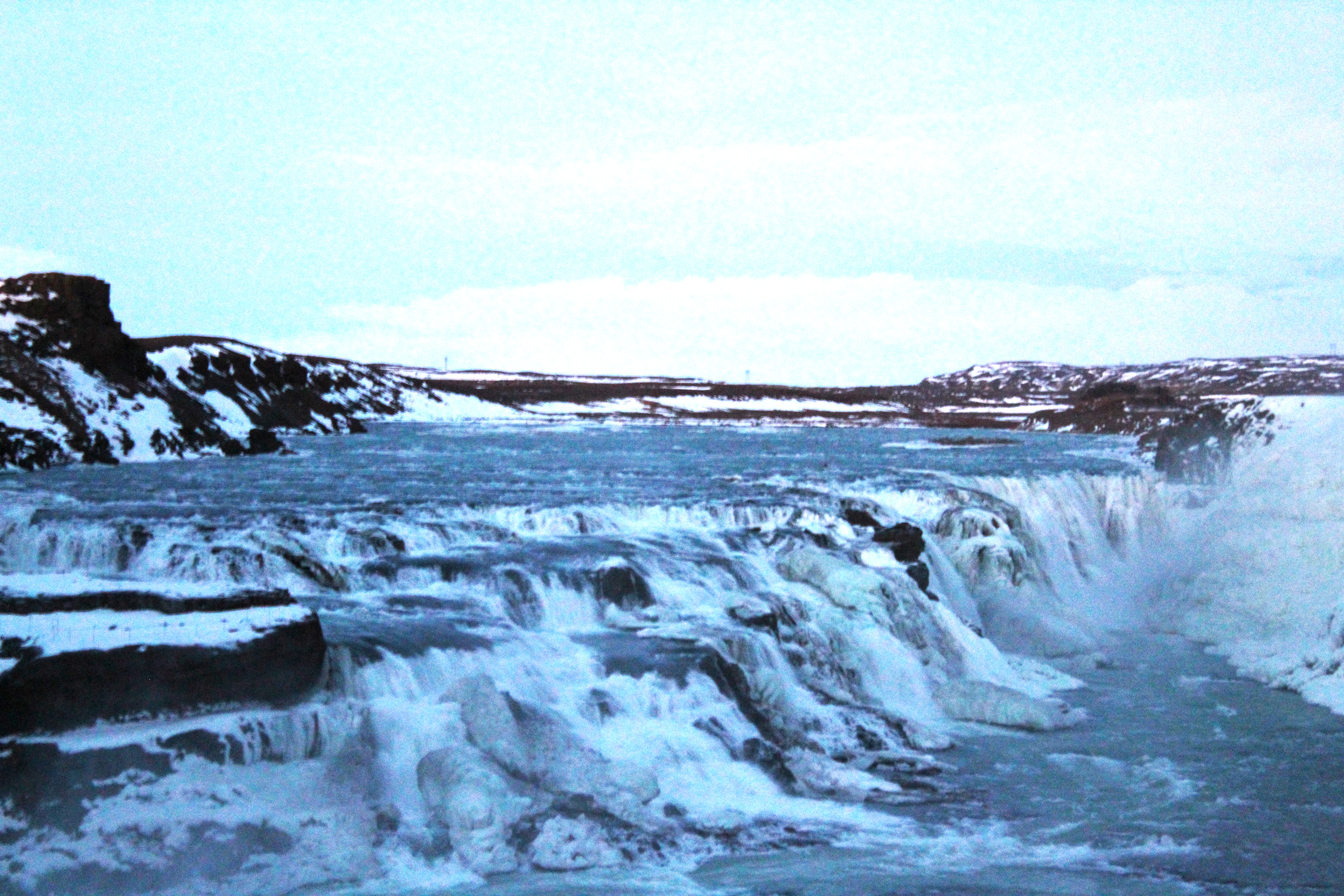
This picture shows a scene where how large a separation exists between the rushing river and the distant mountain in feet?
21.7

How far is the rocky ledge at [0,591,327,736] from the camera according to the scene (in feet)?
31.8

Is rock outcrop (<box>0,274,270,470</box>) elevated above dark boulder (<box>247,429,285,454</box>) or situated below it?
above

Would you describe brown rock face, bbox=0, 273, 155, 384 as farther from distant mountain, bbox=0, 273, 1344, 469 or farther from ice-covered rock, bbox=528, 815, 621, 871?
ice-covered rock, bbox=528, 815, 621, 871

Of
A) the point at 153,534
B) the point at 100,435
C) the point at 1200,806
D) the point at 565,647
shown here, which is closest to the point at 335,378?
the point at 100,435

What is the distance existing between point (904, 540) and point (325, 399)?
145ft

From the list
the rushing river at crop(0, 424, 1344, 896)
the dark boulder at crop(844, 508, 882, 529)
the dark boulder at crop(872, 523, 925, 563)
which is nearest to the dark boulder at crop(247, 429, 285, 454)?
the rushing river at crop(0, 424, 1344, 896)

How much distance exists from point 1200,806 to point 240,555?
10922mm

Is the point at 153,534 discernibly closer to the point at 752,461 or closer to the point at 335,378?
the point at 752,461

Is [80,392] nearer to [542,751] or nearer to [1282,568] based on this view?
[542,751]

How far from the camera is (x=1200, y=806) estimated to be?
11.4 m

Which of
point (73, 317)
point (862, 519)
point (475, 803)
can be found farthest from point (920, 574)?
point (73, 317)

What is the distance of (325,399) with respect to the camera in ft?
193

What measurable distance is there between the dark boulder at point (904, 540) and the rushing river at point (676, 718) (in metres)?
0.40

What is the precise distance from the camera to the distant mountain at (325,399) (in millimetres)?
29891
